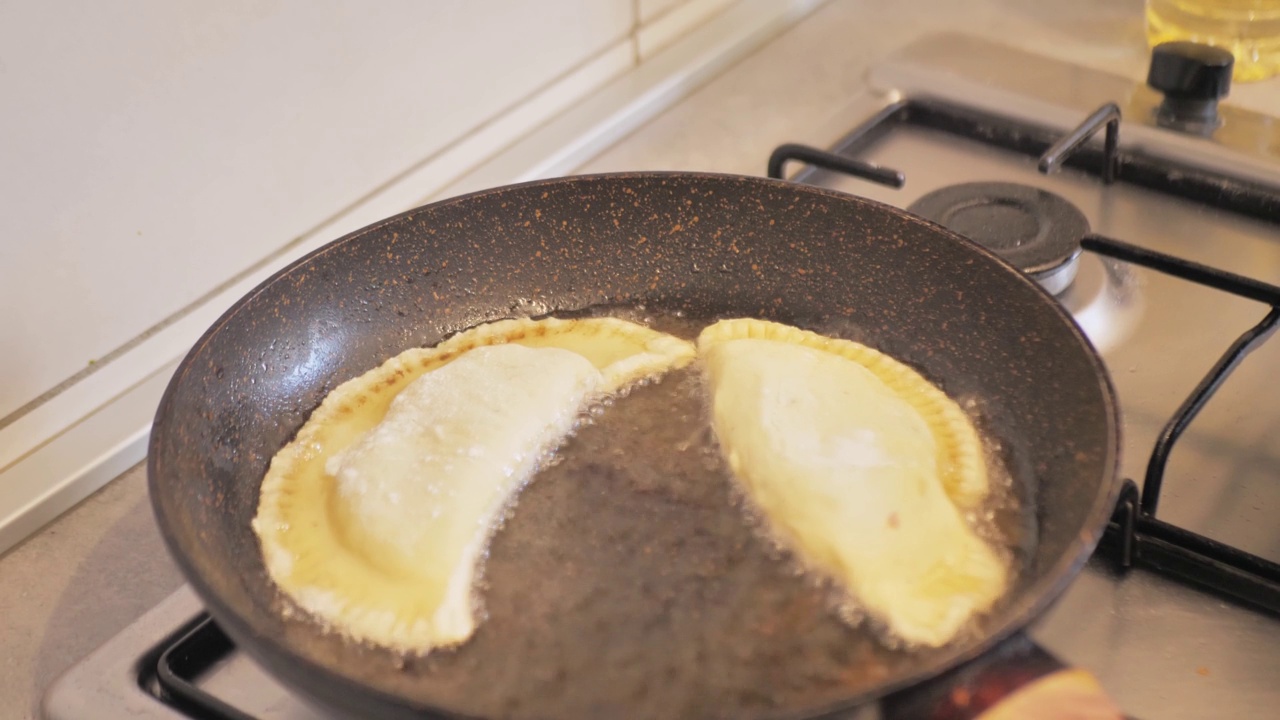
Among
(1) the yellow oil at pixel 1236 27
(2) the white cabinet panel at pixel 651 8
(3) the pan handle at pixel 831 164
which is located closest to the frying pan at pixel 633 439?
(3) the pan handle at pixel 831 164

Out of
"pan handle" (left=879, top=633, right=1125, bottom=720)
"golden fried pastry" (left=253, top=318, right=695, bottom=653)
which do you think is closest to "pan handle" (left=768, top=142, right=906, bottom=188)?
"golden fried pastry" (left=253, top=318, right=695, bottom=653)

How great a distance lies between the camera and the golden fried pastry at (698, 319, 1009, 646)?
0.66 meters

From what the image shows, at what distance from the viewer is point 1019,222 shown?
3.20ft

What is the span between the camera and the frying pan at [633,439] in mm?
613

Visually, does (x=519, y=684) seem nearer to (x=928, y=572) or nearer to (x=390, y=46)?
(x=928, y=572)

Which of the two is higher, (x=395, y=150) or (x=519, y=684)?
(x=395, y=150)

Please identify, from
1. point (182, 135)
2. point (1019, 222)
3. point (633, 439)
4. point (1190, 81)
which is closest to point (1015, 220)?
point (1019, 222)

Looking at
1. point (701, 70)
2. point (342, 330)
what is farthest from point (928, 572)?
point (701, 70)

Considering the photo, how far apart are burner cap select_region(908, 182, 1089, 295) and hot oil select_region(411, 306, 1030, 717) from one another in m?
0.24

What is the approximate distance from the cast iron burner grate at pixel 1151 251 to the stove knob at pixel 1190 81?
0.19 feet

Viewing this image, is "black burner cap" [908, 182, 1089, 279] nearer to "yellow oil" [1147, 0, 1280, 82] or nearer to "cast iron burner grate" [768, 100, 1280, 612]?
"cast iron burner grate" [768, 100, 1280, 612]

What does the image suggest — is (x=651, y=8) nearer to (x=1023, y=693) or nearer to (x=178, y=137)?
(x=178, y=137)

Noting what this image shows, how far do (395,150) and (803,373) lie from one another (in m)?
0.47

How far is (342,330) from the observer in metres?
0.84
